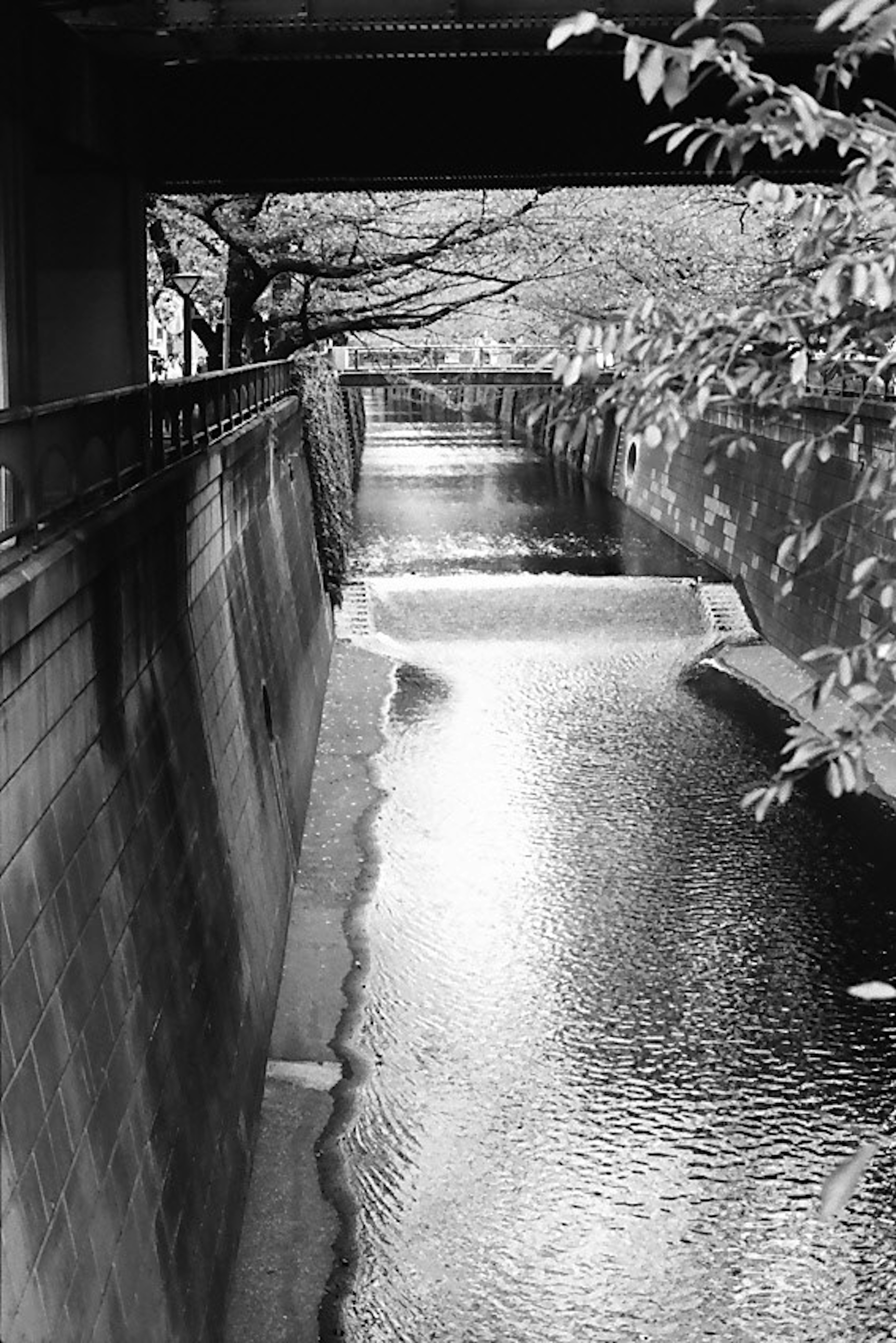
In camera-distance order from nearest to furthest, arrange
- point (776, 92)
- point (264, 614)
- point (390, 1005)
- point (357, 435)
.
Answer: point (776, 92) → point (390, 1005) → point (264, 614) → point (357, 435)

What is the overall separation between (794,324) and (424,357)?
5332cm

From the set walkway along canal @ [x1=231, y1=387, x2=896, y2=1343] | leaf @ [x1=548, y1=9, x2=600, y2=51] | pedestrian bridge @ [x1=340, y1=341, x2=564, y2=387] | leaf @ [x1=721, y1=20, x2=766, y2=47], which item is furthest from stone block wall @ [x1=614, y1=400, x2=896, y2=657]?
leaf @ [x1=548, y1=9, x2=600, y2=51]

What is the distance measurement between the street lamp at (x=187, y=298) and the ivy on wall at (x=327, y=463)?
326 cm

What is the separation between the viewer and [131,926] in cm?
778

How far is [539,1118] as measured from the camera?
11617mm

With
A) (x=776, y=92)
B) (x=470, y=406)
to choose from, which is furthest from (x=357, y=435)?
(x=776, y=92)

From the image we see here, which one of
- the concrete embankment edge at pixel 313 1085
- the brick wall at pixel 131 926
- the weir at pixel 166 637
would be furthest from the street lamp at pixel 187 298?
the brick wall at pixel 131 926

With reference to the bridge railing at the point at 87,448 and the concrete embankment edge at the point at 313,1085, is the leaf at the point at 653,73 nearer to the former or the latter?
the bridge railing at the point at 87,448

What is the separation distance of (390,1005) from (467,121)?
8.02 meters

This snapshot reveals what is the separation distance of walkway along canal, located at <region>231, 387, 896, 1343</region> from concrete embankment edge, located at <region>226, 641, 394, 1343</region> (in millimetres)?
79

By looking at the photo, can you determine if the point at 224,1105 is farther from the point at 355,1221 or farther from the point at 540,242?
the point at 540,242

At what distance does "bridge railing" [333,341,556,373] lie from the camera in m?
51.5

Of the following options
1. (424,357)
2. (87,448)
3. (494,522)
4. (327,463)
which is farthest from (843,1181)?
(424,357)

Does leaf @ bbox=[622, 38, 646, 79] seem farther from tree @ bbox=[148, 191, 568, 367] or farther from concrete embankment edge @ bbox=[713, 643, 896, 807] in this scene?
tree @ bbox=[148, 191, 568, 367]
